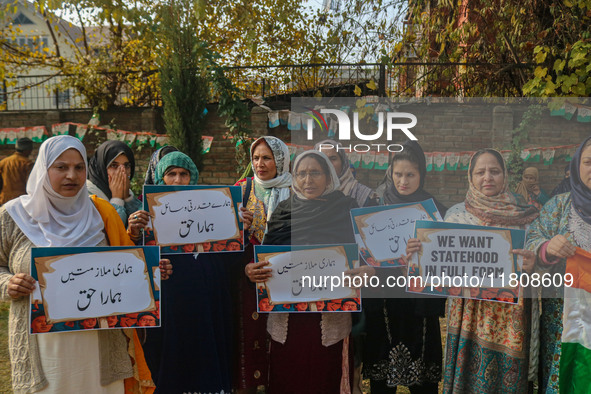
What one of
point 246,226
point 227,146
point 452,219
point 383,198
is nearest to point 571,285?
point 452,219

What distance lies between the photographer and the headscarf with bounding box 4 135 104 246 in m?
2.35

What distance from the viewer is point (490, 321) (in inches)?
112

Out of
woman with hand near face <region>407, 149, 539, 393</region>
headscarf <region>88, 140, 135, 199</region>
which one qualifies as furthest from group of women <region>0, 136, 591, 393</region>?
headscarf <region>88, 140, 135, 199</region>

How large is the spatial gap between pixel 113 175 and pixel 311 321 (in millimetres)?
1613

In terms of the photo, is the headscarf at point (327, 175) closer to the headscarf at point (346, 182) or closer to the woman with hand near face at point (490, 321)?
the woman with hand near face at point (490, 321)

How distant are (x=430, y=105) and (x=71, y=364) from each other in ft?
21.7

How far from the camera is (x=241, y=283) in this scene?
10.2 ft

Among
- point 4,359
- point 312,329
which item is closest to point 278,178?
point 312,329

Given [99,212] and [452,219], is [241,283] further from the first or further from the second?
[452,219]

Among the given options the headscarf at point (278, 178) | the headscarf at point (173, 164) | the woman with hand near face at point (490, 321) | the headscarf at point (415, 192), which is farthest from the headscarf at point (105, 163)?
the woman with hand near face at point (490, 321)

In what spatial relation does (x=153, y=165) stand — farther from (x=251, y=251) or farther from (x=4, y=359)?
(x=4, y=359)

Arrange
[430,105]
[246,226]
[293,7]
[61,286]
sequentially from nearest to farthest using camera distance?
[61,286]
[246,226]
[430,105]
[293,7]

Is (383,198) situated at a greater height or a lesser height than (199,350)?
greater

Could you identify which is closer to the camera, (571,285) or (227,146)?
(571,285)
